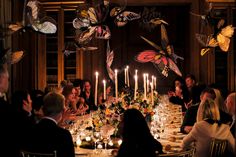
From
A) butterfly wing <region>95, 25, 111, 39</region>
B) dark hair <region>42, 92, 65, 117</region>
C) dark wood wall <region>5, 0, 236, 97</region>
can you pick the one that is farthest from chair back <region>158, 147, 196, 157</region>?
dark wood wall <region>5, 0, 236, 97</region>

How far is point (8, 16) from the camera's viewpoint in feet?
30.2

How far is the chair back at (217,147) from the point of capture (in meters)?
4.08

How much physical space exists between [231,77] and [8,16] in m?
4.68

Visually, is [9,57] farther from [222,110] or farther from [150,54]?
[222,110]

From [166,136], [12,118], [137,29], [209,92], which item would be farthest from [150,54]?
[12,118]

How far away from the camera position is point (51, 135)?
347cm

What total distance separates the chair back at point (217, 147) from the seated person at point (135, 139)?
2.66 ft

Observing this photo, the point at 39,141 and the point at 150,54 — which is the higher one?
the point at 150,54

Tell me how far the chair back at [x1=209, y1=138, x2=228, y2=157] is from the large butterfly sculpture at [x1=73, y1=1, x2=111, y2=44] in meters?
3.71

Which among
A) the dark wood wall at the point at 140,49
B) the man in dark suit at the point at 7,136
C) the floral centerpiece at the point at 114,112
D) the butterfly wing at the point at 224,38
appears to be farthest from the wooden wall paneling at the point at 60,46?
the man in dark suit at the point at 7,136

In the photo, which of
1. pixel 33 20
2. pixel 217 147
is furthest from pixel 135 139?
pixel 33 20

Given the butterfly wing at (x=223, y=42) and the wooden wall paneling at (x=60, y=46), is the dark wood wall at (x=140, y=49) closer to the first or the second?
the wooden wall paneling at (x=60, y=46)

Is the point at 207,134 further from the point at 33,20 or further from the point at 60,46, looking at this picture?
the point at 60,46

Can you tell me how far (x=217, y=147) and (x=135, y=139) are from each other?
98 cm
